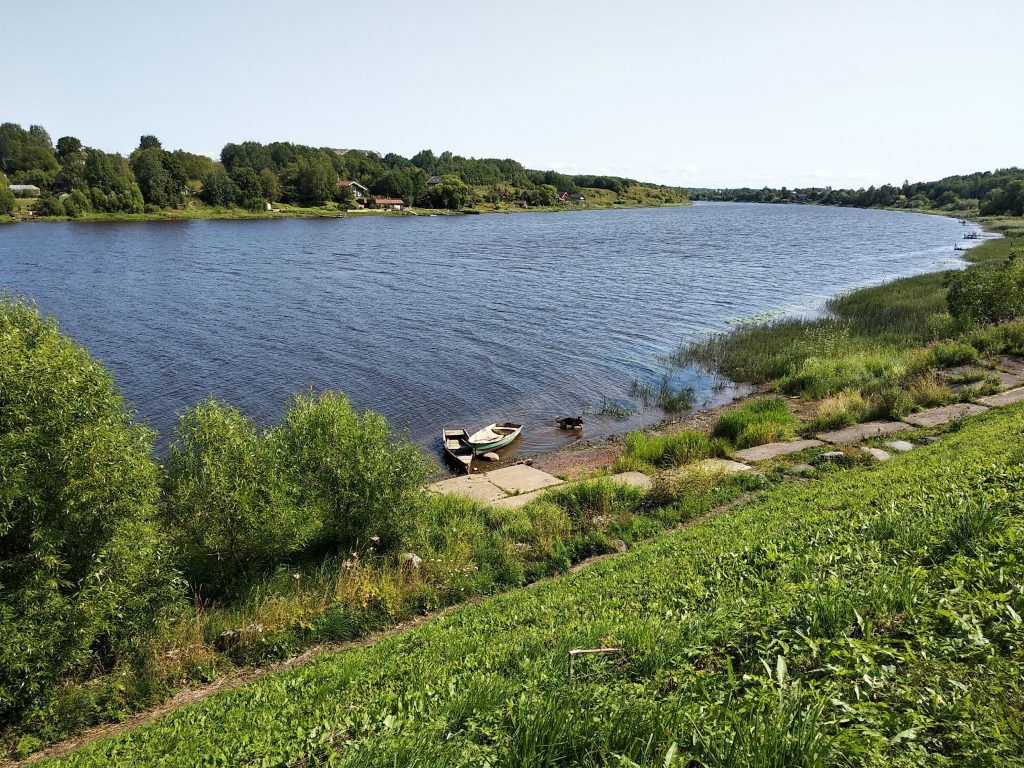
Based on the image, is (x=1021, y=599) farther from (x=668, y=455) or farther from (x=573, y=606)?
(x=668, y=455)

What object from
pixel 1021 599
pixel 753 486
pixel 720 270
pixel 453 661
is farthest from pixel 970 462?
pixel 720 270

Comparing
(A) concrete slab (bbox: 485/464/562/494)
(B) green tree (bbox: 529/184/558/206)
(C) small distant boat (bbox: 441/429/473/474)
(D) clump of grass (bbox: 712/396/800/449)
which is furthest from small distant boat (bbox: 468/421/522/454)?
A: (B) green tree (bbox: 529/184/558/206)

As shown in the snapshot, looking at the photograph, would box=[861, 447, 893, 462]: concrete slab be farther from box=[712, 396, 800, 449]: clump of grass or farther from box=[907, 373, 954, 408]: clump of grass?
box=[907, 373, 954, 408]: clump of grass

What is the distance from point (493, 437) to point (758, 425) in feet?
32.7

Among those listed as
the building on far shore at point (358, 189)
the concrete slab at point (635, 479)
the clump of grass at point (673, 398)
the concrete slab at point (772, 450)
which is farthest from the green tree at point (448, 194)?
the concrete slab at point (635, 479)

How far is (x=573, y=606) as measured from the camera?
9047 mm

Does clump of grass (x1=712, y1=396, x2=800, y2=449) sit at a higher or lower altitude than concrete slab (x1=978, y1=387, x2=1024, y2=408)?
lower

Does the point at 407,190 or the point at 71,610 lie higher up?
the point at 407,190

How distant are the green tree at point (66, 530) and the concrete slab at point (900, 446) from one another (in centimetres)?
1654

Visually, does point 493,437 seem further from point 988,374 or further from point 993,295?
point 993,295

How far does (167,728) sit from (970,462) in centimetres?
1380

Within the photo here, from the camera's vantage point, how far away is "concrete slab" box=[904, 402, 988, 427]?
57.3 ft

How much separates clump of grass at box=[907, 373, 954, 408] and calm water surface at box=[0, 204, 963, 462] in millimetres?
9414

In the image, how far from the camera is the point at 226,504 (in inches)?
435
